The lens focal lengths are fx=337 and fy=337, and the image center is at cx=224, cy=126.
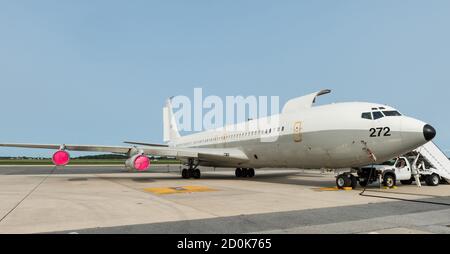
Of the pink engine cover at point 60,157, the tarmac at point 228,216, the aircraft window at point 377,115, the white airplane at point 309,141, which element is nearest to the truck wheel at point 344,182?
the white airplane at point 309,141

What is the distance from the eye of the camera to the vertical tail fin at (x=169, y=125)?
41594mm

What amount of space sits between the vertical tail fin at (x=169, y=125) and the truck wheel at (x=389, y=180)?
2712 centimetres

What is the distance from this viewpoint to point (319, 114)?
1742cm

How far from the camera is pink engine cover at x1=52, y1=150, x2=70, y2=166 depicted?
20.6 m

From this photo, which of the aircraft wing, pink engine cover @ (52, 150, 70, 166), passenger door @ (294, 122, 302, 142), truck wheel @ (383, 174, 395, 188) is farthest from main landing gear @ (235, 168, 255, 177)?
pink engine cover @ (52, 150, 70, 166)

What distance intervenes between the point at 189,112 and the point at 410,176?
15.5 m

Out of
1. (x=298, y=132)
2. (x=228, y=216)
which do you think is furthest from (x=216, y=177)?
(x=228, y=216)

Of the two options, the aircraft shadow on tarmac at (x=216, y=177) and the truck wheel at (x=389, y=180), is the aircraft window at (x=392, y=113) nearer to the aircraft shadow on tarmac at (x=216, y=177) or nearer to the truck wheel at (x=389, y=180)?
the truck wheel at (x=389, y=180)

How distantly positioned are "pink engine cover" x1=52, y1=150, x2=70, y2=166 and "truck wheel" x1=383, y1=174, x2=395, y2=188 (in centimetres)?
1840

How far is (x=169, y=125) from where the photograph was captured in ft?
140

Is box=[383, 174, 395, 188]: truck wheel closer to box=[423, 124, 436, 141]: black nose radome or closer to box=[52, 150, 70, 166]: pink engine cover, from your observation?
box=[423, 124, 436, 141]: black nose radome
